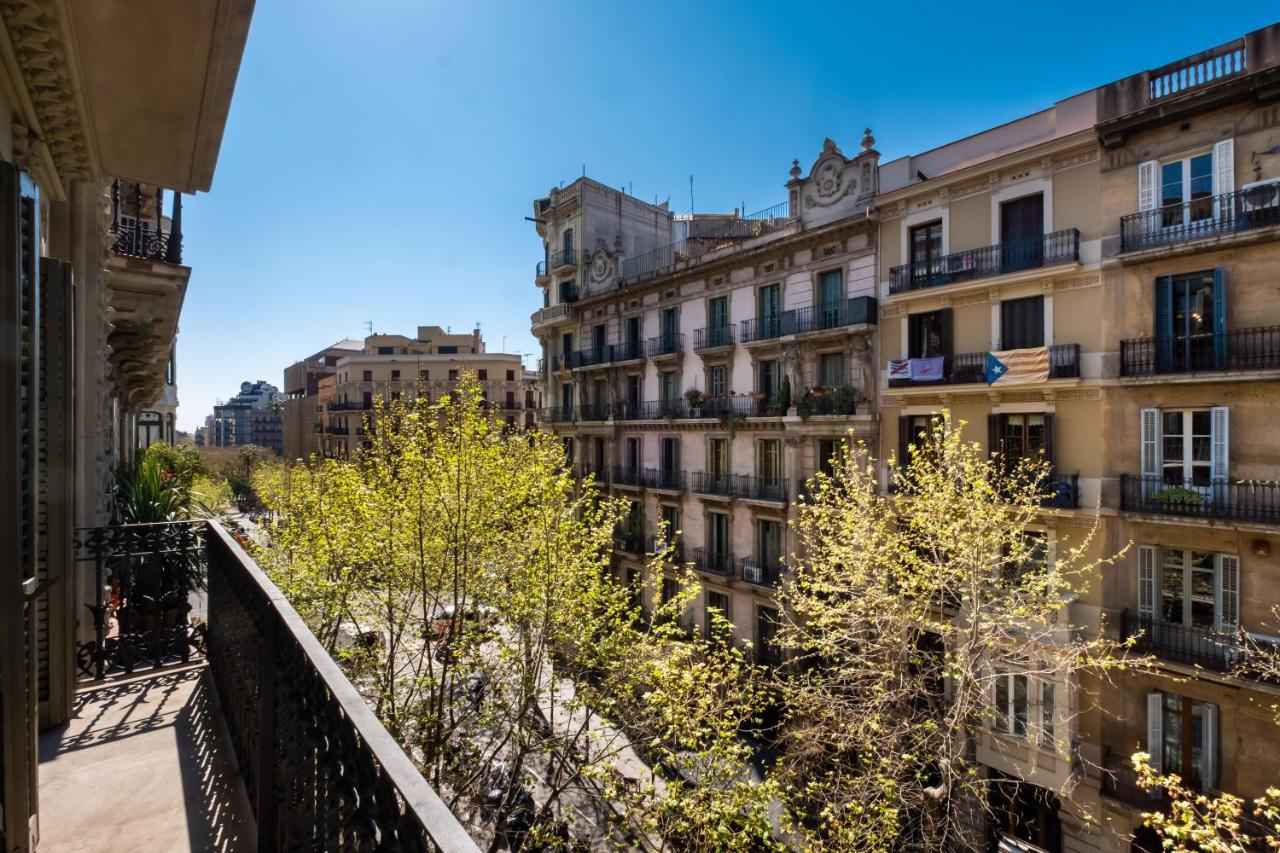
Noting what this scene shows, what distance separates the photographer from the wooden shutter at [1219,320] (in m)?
11.9

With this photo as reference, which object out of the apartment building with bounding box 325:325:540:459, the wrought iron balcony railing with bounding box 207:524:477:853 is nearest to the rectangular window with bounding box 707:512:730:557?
the wrought iron balcony railing with bounding box 207:524:477:853

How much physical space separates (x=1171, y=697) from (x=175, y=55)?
1810 cm

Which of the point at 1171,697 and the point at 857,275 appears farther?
the point at 857,275

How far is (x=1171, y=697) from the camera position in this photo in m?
12.5

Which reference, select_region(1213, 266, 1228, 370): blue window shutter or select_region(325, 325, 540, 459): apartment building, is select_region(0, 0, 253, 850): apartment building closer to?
select_region(1213, 266, 1228, 370): blue window shutter

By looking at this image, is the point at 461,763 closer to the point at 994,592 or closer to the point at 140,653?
the point at 140,653

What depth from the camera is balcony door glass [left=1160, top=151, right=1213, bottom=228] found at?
12.4m

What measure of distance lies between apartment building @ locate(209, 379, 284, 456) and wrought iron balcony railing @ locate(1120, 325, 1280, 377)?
10993 cm

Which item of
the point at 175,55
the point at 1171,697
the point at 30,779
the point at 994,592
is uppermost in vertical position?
the point at 175,55

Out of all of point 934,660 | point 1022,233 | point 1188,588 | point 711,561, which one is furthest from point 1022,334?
point 711,561

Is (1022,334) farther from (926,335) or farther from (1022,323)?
(926,335)

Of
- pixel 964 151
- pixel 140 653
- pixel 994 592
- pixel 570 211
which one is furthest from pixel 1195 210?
pixel 570 211

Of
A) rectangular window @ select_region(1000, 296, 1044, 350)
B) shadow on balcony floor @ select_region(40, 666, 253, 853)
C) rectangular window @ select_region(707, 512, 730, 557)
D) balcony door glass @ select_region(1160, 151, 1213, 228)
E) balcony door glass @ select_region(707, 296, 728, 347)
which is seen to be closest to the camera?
shadow on balcony floor @ select_region(40, 666, 253, 853)

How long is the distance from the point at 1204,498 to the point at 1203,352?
2981 mm
